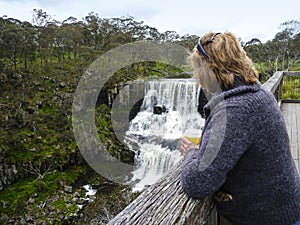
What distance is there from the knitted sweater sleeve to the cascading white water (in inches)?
510

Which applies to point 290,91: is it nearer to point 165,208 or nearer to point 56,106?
point 165,208

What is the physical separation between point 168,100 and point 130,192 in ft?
22.5

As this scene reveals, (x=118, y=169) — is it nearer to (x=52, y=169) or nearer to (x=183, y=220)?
(x=52, y=169)

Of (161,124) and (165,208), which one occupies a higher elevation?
(165,208)

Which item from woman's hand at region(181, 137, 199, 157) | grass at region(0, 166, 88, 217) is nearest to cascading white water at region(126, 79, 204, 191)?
grass at region(0, 166, 88, 217)

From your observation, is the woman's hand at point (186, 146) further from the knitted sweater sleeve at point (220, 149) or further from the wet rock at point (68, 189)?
the wet rock at point (68, 189)

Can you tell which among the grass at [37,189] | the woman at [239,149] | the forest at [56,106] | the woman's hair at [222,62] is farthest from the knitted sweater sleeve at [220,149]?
the grass at [37,189]

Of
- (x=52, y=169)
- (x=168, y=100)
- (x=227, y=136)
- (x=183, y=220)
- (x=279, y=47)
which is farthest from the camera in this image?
(x=279, y=47)

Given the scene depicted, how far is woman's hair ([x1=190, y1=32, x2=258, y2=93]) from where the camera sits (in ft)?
3.01

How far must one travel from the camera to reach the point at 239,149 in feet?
2.61

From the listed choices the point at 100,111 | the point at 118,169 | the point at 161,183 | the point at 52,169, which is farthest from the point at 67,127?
the point at 161,183

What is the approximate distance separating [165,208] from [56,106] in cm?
1952

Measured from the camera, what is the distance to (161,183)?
2.80 ft

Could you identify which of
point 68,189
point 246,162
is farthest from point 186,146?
point 68,189
